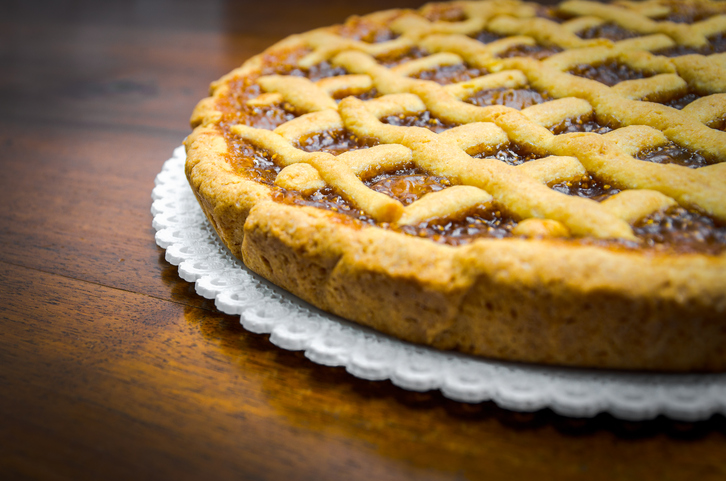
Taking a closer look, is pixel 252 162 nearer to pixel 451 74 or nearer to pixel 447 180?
pixel 447 180

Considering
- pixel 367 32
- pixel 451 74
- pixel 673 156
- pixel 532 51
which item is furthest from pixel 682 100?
pixel 367 32

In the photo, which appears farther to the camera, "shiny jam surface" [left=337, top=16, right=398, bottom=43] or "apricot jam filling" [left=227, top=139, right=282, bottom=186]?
"shiny jam surface" [left=337, top=16, right=398, bottom=43]

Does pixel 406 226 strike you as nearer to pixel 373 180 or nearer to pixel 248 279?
pixel 373 180

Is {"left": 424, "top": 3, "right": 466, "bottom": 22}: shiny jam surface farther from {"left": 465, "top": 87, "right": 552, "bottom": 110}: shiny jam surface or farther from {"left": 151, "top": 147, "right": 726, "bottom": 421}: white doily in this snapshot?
{"left": 151, "top": 147, "right": 726, "bottom": 421}: white doily

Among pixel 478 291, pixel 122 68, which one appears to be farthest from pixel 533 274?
pixel 122 68

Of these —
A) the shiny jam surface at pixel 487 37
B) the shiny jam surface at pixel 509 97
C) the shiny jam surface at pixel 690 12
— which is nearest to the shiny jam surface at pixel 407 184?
the shiny jam surface at pixel 509 97

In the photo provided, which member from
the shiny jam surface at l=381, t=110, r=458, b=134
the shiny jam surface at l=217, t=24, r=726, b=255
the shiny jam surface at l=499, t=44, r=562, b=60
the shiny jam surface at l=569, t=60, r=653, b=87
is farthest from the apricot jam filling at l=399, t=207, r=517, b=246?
the shiny jam surface at l=499, t=44, r=562, b=60

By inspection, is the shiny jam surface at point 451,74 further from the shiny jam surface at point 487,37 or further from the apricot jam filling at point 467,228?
the apricot jam filling at point 467,228
